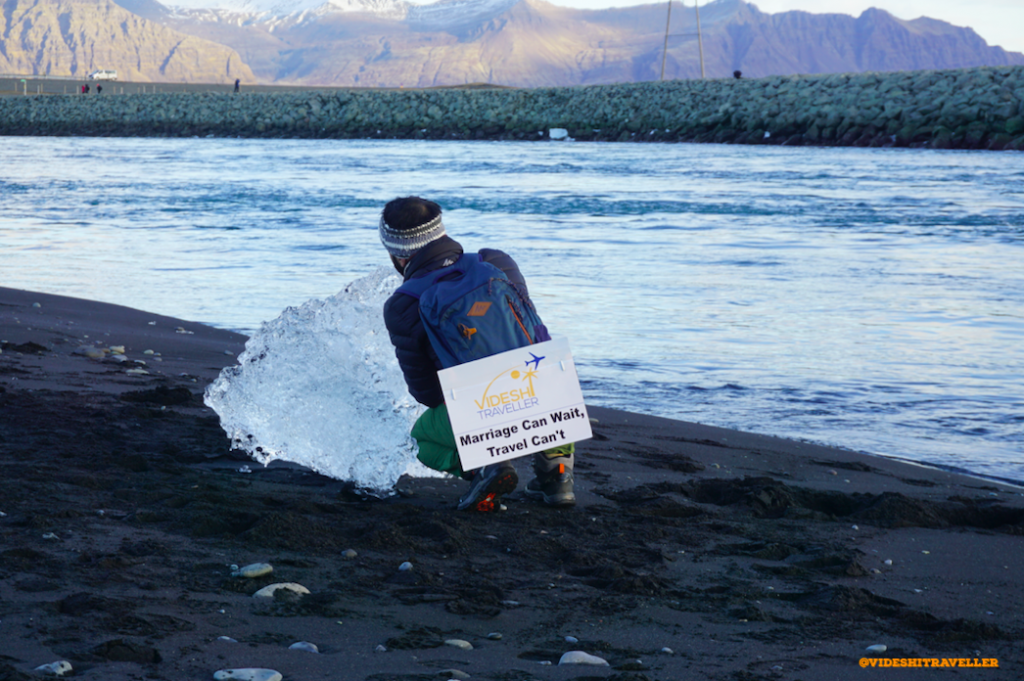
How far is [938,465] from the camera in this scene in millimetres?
5465

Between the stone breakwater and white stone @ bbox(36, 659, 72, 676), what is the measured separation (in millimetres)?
39008

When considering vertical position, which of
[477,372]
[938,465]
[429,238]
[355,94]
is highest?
[355,94]

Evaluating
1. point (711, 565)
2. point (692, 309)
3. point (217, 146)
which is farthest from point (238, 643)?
point (217, 146)

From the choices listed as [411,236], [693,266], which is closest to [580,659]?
[411,236]

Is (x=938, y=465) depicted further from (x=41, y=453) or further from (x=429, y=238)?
(x=41, y=453)

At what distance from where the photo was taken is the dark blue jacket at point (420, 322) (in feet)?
13.0

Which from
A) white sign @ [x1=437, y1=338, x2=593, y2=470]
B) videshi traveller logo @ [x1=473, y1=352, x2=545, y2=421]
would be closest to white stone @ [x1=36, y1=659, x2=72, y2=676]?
white sign @ [x1=437, y1=338, x2=593, y2=470]

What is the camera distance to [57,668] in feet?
8.00

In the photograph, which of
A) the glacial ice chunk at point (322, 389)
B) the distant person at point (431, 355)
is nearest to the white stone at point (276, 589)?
the distant person at point (431, 355)

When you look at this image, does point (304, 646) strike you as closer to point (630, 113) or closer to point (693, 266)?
point (693, 266)

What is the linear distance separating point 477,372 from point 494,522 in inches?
28.0

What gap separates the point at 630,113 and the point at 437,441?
5109 centimetres

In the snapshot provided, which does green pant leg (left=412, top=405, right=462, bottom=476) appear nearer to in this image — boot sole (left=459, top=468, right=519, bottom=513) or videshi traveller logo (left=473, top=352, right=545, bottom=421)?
boot sole (left=459, top=468, right=519, bottom=513)

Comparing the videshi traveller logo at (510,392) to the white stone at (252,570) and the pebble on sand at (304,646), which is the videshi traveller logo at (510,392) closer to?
the white stone at (252,570)
